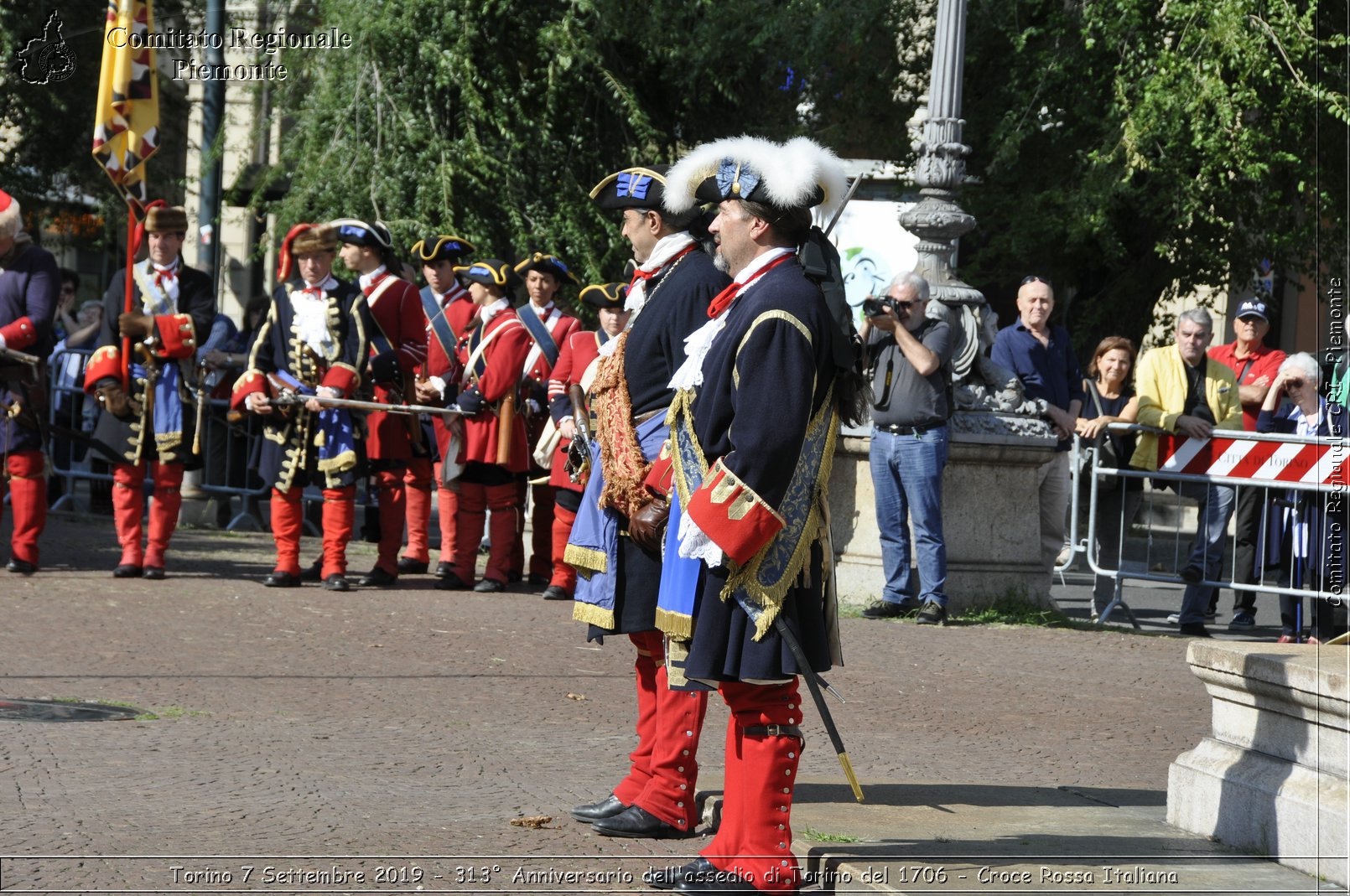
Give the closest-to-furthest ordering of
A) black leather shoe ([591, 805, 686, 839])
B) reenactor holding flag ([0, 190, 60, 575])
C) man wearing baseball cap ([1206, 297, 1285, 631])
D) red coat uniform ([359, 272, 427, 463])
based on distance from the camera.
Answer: black leather shoe ([591, 805, 686, 839]), reenactor holding flag ([0, 190, 60, 575]), red coat uniform ([359, 272, 427, 463]), man wearing baseball cap ([1206, 297, 1285, 631])

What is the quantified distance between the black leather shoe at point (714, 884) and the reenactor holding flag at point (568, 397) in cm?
516

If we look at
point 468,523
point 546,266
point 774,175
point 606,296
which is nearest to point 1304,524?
point 606,296

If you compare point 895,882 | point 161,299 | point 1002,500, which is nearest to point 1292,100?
point 1002,500

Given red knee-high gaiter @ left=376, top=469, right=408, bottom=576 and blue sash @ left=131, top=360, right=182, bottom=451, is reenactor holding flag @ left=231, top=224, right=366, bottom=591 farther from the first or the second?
red knee-high gaiter @ left=376, top=469, right=408, bottom=576

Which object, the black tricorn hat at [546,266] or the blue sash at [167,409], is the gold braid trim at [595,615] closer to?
the blue sash at [167,409]

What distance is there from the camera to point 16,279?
428 inches

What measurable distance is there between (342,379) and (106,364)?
141cm

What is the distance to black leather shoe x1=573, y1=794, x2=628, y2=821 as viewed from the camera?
18.6 ft

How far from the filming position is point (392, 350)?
11.0m

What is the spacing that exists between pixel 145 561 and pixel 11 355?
1.46 meters

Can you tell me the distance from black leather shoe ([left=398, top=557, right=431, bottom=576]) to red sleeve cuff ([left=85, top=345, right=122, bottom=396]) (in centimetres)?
230

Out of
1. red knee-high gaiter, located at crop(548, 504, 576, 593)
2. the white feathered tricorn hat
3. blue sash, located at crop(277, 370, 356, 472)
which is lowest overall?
red knee-high gaiter, located at crop(548, 504, 576, 593)

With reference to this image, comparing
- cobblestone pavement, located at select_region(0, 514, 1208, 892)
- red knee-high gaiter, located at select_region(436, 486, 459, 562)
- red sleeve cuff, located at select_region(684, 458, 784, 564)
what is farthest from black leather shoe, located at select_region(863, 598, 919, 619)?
red sleeve cuff, located at select_region(684, 458, 784, 564)

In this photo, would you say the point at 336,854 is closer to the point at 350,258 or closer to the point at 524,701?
the point at 524,701
